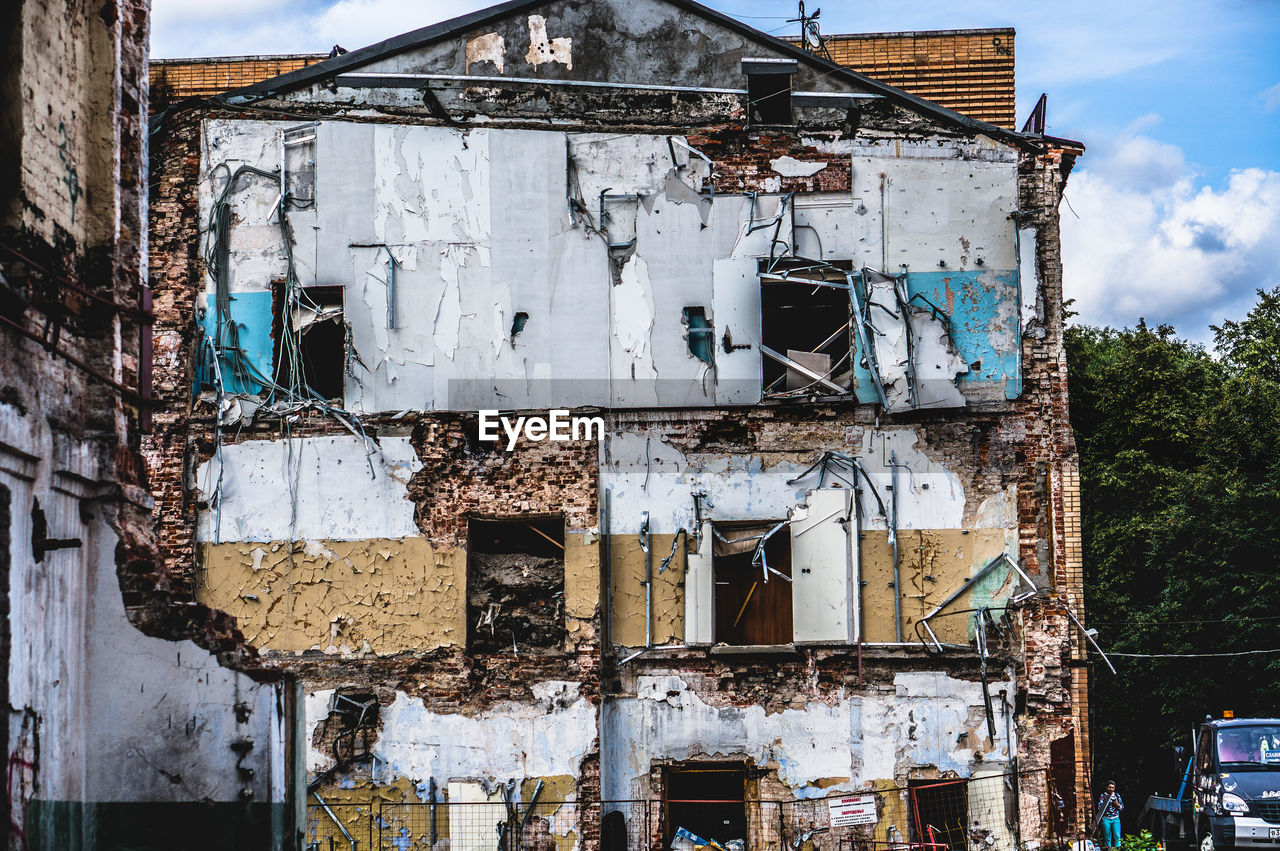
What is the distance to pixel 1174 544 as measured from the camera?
26266 millimetres

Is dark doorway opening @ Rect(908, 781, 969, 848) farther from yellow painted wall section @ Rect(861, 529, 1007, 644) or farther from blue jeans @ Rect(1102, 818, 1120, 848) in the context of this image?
blue jeans @ Rect(1102, 818, 1120, 848)

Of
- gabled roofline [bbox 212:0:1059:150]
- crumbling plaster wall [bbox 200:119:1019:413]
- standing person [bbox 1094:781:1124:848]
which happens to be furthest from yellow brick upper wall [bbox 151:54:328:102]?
standing person [bbox 1094:781:1124:848]

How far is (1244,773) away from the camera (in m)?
16.1

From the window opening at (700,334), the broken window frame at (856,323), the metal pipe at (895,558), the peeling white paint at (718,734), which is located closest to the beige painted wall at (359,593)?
the peeling white paint at (718,734)

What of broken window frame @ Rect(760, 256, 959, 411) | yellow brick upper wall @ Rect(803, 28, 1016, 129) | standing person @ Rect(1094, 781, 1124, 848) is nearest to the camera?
broken window frame @ Rect(760, 256, 959, 411)

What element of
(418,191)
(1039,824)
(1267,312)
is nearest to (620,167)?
(418,191)

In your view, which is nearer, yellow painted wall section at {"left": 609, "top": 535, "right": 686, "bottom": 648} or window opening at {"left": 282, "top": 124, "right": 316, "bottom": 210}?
yellow painted wall section at {"left": 609, "top": 535, "right": 686, "bottom": 648}

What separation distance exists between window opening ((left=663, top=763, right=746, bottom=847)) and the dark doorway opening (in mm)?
1873

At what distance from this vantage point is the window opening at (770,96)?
1580 centimetres

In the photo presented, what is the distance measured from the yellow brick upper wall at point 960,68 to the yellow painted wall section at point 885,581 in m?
8.12

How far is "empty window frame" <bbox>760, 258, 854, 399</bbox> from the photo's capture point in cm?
1503

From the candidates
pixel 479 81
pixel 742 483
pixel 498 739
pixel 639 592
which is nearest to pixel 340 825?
pixel 498 739

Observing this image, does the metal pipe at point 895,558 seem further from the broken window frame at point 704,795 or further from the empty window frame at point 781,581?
the broken window frame at point 704,795

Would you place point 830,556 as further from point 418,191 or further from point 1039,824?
point 418,191
